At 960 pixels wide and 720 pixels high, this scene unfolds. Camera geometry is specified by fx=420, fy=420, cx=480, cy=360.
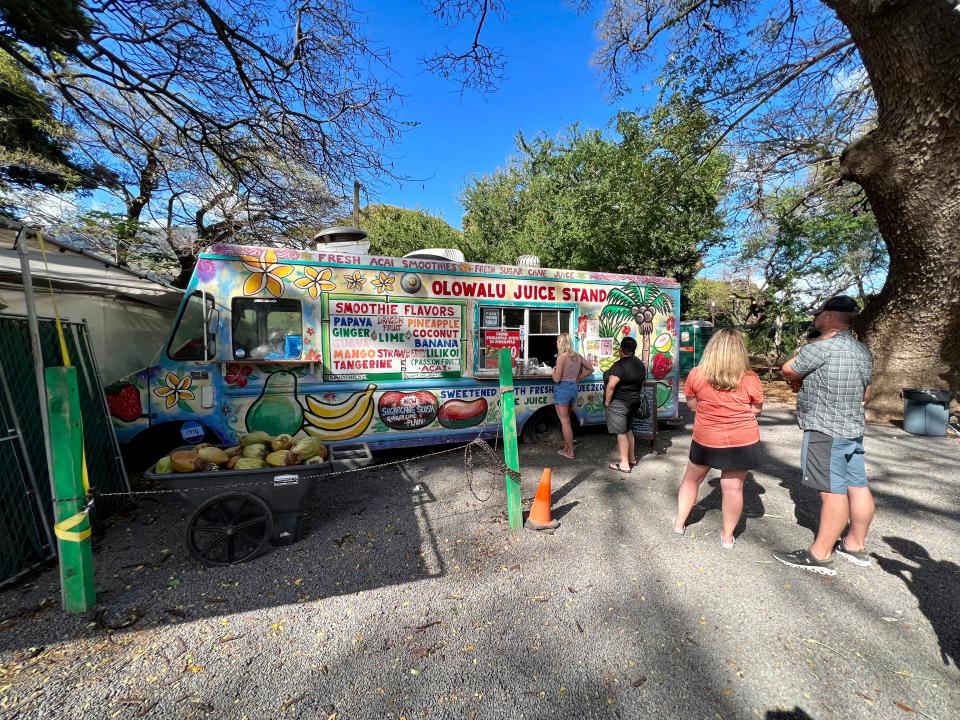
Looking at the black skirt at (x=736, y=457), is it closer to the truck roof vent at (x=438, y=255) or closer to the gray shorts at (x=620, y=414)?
the gray shorts at (x=620, y=414)

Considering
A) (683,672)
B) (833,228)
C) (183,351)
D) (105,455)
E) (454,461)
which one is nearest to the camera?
(683,672)

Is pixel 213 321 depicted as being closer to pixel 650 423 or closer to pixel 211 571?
pixel 211 571

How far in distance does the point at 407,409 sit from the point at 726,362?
11.8 feet

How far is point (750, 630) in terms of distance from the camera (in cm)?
251

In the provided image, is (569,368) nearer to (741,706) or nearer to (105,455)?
(741,706)

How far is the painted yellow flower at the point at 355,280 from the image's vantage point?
4.96 meters

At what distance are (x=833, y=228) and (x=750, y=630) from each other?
16.2 m

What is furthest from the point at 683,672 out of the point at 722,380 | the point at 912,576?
the point at 912,576

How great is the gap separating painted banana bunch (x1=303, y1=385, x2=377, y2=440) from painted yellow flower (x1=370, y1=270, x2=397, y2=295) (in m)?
1.19

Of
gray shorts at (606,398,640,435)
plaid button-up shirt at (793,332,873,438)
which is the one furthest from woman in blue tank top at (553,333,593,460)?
plaid button-up shirt at (793,332,873,438)

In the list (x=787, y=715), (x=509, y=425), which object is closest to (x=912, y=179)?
(x=509, y=425)

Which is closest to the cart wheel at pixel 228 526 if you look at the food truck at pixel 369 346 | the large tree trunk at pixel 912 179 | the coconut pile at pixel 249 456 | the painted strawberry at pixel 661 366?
the coconut pile at pixel 249 456

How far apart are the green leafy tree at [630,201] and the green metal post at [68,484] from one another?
11735 millimetres

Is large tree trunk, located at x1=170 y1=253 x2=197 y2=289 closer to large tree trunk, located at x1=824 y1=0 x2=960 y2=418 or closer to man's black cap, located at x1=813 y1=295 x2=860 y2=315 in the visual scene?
man's black cap, located at x1=813 y1=295 x2=860 y2=315
